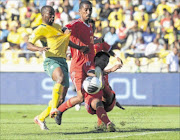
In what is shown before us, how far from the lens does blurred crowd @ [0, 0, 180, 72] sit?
Result: 832 inches

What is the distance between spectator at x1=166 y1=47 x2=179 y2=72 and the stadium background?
0.29m

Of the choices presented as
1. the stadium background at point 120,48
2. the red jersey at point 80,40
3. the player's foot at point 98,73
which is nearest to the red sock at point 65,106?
the red jersey at point 80,40

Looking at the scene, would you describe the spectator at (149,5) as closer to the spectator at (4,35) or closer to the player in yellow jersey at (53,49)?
the spectator at (4,35)

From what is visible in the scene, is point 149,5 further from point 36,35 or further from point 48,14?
point 36,35

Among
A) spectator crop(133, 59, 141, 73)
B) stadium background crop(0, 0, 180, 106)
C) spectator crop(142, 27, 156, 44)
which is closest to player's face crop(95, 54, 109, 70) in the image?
stadium background crop(0, 0, 180, 106)

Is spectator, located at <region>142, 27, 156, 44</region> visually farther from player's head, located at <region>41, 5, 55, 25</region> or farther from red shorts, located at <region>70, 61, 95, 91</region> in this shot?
player's head, located at <region>41, 5, 55, 25</region>

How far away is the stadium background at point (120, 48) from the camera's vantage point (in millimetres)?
18562

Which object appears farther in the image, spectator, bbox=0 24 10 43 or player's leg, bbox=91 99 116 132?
spectator, bbox=0 24 10 43

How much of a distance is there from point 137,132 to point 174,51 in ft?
35.6

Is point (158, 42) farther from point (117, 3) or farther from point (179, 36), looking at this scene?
point (117, 3)

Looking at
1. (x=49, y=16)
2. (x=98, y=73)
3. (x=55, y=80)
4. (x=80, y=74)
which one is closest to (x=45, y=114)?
(x=55, y=80)

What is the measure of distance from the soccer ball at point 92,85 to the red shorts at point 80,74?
67 cm

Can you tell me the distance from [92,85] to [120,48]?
40.6 ft

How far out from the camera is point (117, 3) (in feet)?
77.9
